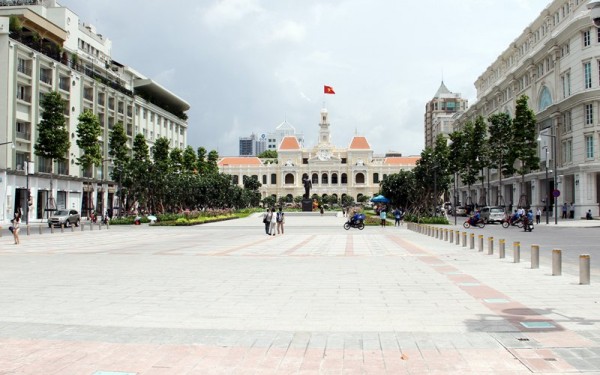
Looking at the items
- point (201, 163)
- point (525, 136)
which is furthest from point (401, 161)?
point (525, 136)

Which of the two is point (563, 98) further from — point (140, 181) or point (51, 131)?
point (51, 131)

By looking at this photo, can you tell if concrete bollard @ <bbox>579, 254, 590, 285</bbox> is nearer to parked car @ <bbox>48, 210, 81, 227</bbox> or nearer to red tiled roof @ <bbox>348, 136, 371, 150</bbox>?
parked car @ <bbox>48, 210, 81, 227</bbox>

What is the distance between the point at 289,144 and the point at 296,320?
15655 cm

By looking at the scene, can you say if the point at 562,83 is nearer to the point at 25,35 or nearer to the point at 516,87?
the point at 516,87

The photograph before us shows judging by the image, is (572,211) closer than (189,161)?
Yes

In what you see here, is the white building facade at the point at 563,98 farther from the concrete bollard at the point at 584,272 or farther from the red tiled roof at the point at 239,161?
the red tiled roof at the point at 239,161

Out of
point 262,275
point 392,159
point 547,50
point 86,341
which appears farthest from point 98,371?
point 392,159

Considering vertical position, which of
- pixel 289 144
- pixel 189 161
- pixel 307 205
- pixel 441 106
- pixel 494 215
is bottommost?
pixel 494 215

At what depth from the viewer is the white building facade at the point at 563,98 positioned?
4691cm

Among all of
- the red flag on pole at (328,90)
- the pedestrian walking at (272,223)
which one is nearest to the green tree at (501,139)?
the pedestrian walking at (272,223)

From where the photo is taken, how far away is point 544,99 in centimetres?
5722

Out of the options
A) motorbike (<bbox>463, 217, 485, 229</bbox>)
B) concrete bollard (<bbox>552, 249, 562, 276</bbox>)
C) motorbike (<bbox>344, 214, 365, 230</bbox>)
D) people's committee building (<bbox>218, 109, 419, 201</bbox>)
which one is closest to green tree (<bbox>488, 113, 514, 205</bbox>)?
motorbike (<bbox>463, 217, 485, 229</bbox>)

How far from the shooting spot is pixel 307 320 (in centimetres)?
759

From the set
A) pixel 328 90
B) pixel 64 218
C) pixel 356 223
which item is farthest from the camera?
pixel 328 90
